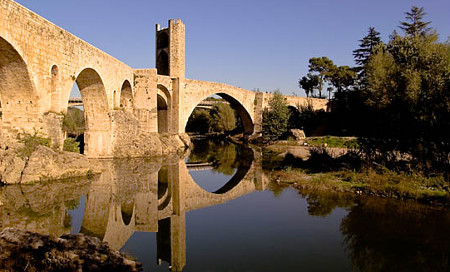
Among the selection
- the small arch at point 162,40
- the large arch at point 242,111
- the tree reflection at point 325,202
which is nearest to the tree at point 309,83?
the large arch at point 242,111

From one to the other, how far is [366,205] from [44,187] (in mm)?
8916

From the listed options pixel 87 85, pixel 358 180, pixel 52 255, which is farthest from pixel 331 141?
pixel 52 255

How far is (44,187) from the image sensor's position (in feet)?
31.7

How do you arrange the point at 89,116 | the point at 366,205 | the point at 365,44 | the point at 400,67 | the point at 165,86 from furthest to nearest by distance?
the point at 365,44 < the point at 165,86 < the point at 89,116 < the point at 400,67 < the point at 366,205

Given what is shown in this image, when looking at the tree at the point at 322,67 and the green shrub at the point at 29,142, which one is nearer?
the green shrub at the point at 29,142

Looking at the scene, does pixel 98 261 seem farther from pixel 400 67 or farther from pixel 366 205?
pixel 400 67

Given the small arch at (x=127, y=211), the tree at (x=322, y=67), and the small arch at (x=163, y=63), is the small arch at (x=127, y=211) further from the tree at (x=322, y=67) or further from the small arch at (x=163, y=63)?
the tree at (x=322, y=67)

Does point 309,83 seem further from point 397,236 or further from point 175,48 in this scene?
point 397,236

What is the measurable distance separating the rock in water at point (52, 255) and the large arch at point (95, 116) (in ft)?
37.9

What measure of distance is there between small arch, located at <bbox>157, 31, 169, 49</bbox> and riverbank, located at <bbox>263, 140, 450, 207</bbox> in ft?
48.7

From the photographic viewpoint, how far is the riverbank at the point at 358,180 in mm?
9219

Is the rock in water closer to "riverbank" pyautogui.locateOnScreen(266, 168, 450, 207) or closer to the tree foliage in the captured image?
"riverbank" pyautogui.locateOnScreen(266, 168, 450, 207)

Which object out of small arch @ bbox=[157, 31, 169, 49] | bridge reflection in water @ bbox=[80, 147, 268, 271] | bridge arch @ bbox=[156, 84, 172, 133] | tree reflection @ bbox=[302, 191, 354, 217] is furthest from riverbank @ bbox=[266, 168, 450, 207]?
small arch @ bbox=[157, 31, 169, 49]

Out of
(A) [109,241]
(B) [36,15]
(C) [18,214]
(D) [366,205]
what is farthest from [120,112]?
(D) [366,205]
